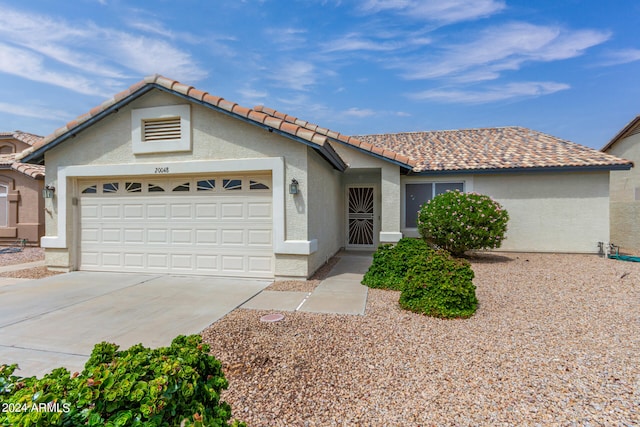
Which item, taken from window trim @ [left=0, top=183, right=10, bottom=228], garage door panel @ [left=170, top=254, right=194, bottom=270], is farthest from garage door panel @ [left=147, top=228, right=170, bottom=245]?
window trim @ [left=0, top=183, right=10, bottom=228]

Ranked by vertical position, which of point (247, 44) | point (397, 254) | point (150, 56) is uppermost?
point (247, 44)

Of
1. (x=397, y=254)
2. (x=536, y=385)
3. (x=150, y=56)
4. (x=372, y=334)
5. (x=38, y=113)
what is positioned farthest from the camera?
(x=38, y=113)

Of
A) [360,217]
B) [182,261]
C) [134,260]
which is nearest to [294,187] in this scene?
[182,261]

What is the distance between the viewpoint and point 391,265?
304 inches

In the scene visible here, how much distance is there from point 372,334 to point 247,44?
1016 cm

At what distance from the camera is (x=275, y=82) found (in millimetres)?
13148

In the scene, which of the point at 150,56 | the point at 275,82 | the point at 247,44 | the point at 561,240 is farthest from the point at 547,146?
the point at 150,56

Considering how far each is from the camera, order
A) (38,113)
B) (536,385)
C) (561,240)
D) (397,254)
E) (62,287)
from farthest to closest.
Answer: (38,113) → (561,240) → (397,254) → (62,287) → (536,385)

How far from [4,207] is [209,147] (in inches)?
562

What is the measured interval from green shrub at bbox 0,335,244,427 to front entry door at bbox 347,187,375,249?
1180 centimetres

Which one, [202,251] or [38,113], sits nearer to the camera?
[202,251]

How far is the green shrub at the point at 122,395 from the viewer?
1.48 meters

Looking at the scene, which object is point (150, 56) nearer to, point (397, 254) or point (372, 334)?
point (397, 254)

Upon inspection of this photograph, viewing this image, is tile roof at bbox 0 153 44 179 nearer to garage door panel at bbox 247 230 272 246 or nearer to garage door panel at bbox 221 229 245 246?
garage door panel at bbox 221 229 245 246
